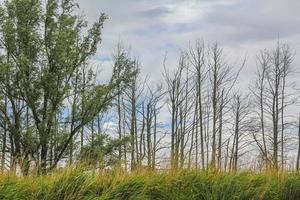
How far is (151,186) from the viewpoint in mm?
9555

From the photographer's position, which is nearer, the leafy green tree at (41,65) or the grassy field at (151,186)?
the grassy field at (151,186)

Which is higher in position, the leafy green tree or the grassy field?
the leafy green tree

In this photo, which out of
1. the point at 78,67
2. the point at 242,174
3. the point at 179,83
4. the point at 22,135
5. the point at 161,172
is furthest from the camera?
the point at 179,83

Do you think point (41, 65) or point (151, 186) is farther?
point (41, 65)

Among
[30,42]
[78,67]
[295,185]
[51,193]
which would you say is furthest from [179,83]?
[51,193]

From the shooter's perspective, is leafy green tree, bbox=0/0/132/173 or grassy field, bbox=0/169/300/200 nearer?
grassy field, bbox=0/169/300/200

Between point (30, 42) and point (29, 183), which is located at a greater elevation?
point (30, 42)

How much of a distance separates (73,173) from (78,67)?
24.1m

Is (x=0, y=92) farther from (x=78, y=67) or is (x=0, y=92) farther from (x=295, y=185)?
(x=295, y=185)

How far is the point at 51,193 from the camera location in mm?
8516

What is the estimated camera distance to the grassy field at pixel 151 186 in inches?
333

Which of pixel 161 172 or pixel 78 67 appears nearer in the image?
pixel 161 172

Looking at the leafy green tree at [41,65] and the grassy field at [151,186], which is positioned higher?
the leafy green tree at [41,65]

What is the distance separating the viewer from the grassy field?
8453 mm
